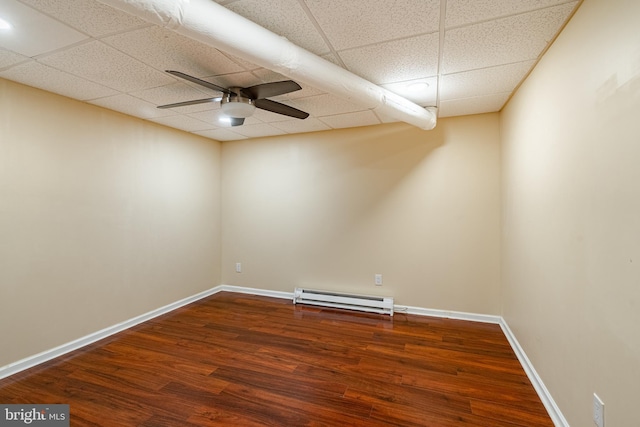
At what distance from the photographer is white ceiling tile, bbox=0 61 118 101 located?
1.96 m

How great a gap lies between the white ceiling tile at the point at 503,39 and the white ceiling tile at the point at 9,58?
2.62 m

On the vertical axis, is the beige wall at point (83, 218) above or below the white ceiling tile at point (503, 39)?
below

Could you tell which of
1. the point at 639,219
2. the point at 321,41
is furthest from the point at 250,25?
the point at 639,219

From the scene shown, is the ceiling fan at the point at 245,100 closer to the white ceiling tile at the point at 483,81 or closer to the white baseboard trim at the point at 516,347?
the white ceiling tile at the point at 483,81

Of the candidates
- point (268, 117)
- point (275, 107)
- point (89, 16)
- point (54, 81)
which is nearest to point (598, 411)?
point (275, 107)

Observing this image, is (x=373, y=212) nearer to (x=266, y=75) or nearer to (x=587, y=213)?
(x=266, y=75)

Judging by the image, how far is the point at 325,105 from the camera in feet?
8.91

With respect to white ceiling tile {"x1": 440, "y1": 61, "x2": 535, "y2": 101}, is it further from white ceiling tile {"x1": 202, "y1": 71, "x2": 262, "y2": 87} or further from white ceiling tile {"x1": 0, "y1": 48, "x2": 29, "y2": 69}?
white ceiling tile {"x1": 0, "y1": 48, "x2": 29, "y2": 69}

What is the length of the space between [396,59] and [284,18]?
2.65 feet

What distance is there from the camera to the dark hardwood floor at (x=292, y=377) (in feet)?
5.71

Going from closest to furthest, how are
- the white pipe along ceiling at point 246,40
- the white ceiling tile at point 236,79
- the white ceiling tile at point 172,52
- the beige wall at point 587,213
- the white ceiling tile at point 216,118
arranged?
the beige wall at point 587,213, the white pipe along ceiling at point 246,40, the white ceiling tile at point 172,52, the white ceiling tile at point 236,79, the white ceiling tile at point 216,118

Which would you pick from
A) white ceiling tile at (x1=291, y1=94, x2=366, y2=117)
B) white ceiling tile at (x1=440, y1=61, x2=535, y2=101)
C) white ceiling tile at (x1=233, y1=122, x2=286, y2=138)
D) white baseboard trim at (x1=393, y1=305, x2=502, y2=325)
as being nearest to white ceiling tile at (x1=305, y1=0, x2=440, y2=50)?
white ceiling tile at (x1=440, y1=61, x2=535, y2=101)

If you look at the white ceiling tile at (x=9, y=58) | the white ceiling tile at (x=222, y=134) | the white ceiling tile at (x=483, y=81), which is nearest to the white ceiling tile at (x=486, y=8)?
Answer: the white ceiling tile at (x=483, y=81)

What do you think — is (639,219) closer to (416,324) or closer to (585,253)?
(585,253)
